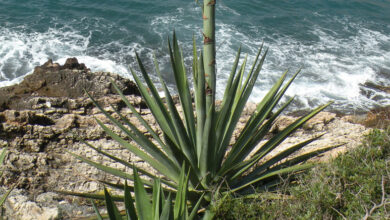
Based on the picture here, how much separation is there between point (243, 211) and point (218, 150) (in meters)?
0.57

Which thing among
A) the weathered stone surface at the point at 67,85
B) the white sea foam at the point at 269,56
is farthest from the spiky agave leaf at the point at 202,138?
the white sea foam at the point at 269,56

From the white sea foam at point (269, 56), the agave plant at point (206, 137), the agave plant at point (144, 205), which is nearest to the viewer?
the agave plant at point (144, 205)

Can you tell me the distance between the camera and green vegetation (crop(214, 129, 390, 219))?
309 cm

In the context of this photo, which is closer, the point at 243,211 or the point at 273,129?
the point at 243,211

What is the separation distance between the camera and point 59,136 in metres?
4.52

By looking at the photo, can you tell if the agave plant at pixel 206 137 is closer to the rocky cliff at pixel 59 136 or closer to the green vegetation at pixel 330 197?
the green vegetation at pixel 330 197

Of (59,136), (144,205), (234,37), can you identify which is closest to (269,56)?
(234,37)

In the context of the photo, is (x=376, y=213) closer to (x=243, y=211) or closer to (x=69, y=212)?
(x=243, y=211)

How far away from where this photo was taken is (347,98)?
36.1ft

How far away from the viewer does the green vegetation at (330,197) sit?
122 inches

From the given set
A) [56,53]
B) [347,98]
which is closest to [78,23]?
[56,53]

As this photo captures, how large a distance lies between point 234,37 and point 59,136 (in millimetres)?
10699

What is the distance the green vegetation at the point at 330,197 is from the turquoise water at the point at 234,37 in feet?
24.0

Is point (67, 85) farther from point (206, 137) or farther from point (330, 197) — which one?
point (330, 197)
